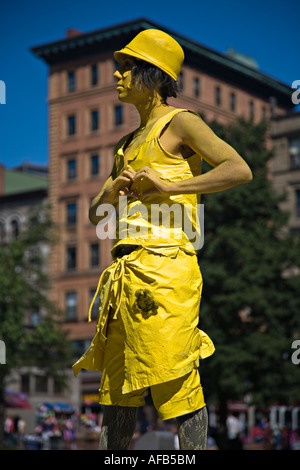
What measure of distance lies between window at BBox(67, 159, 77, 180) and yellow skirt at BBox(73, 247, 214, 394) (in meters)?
62.3

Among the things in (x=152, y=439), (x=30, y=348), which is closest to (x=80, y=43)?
(x=30, y=348)

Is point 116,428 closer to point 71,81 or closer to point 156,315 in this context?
point 156,315

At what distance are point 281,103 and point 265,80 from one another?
329cm

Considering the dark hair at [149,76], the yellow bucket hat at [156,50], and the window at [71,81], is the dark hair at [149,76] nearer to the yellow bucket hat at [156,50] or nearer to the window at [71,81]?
the yellow bucket hat at [156,50]

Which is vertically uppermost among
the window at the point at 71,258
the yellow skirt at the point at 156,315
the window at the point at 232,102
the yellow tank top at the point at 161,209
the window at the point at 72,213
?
the window at the point at 232,102

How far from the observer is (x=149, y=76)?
4.76 meters

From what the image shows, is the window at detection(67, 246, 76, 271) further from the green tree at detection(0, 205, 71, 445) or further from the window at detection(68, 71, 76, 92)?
the green tree at detection(0, 205, 71, 445)

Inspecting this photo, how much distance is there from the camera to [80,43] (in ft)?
217

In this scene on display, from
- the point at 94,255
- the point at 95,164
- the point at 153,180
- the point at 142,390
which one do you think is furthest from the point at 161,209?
the point at 95,164

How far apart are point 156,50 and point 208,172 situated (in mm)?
778

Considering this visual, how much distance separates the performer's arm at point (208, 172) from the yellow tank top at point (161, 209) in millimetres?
92

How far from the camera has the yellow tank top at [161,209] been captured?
446 centimetres

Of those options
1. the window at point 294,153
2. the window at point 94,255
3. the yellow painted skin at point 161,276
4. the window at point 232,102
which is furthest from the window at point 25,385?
the yellow painted skin at point 161,276

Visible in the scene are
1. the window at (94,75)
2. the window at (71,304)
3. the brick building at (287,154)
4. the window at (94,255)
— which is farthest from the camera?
the window at (94,75)
